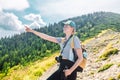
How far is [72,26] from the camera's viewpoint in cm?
781

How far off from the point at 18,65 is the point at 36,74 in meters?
91.4

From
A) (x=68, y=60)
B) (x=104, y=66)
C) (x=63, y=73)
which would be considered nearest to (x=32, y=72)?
(x=104, y=66)

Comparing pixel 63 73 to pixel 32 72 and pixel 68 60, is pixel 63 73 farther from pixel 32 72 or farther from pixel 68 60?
pixel 32 72

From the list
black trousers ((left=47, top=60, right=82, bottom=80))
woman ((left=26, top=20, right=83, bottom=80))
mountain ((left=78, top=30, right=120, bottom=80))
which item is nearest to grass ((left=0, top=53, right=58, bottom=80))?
mountain ((left=78, top=30, right=120, bottom=80))

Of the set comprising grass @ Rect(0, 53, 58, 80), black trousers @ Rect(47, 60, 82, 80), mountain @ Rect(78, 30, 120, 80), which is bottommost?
grass @ Rect(0, 53, 58, 80)

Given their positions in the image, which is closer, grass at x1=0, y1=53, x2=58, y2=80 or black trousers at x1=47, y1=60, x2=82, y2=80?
black trousers at x1=47, y1=60, x2=82, y2=80

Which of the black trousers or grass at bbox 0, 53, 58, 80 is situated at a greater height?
the black trousers

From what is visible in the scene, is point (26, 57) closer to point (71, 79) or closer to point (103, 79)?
point (103, 79)

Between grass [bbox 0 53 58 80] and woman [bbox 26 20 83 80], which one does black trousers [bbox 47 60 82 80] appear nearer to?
woman [bbox 26 20 83 80]

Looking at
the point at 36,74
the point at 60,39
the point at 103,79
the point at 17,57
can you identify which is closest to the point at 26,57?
the point at 17,57

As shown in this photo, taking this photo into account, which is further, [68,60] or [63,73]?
[68,60]

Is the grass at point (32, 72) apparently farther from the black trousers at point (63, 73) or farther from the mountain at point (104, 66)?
the black trousers at point (63, 73)

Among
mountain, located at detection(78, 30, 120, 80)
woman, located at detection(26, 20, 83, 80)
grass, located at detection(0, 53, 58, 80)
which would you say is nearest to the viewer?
woman, located at detection(26, 20, 83, 80)

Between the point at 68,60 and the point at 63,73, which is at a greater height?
the point at 68,60
